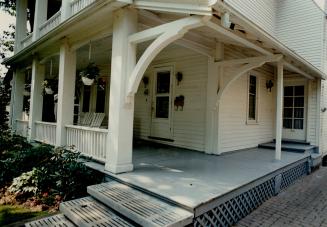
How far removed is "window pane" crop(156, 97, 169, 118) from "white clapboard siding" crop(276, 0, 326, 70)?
5030 millimetres

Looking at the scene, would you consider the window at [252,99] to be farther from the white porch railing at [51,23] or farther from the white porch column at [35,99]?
the white porch column at [35,99]

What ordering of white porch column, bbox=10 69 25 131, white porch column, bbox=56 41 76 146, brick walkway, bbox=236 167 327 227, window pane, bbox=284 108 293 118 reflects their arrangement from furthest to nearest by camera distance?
white porch column, bbox=10 69 25 131
window pane, bbox=284 108 293 118
white porch column, bbox=56 41 76 146
brick walkway, bbox=236 167 327 227

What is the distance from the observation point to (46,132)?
700 centimetres

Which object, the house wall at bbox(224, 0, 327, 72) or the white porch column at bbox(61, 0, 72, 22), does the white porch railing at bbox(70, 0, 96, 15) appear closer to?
the white porch column at bbox(61, 0, 72, 22)

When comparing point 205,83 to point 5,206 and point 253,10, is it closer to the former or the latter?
point 253,10

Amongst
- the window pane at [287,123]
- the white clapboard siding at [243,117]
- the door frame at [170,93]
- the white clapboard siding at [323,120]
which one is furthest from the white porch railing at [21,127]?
the white clapboard siding at [323,120]

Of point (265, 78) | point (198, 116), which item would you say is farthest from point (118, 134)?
point (265, 78)

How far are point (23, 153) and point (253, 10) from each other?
26.0ft

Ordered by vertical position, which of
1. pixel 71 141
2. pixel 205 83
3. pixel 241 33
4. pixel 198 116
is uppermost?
pixel 241 33

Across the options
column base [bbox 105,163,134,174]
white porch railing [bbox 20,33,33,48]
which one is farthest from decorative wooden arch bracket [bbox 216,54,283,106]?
white porch railing [bbox 20,33,33,48]

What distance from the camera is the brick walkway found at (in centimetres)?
377

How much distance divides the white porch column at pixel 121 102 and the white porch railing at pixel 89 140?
1.54 feet

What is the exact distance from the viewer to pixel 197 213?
9.69 ft

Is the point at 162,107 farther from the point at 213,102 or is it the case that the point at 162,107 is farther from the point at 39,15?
the point at 39,15
